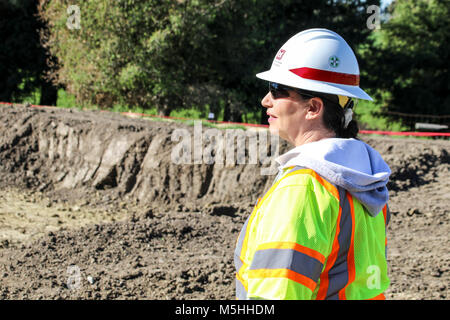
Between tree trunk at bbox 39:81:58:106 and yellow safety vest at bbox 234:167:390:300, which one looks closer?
yellow safety vest at bbox 234:167:390:300

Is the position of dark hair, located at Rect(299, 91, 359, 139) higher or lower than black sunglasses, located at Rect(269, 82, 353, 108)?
lower

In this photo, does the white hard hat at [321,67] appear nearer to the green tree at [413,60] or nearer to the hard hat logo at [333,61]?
the hard hat logo at [333,61]

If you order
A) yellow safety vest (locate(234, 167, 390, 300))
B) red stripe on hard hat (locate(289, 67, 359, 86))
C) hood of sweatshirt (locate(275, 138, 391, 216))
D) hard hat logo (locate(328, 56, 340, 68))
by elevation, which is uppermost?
hard hat logo (locate(328, 56, 340, 68))

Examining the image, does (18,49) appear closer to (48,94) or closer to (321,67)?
(48,94)

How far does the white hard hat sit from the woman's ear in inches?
2.3

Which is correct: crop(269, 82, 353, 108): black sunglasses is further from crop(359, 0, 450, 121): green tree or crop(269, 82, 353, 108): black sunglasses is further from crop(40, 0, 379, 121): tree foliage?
crop(359, 0, 450, 121): green tree

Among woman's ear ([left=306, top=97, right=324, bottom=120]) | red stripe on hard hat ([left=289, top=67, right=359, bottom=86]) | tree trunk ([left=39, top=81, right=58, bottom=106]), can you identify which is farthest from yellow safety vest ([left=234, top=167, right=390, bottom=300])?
tree trunk ([left=39, top=81, right=58, bottom=106])

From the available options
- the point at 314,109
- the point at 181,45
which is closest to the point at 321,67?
the point at 314,109

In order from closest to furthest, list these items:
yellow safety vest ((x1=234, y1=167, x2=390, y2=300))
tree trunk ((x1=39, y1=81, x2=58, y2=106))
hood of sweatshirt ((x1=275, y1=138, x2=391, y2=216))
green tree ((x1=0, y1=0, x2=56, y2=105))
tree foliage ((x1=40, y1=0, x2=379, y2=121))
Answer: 1. yellow safety vest ((x1=234, y1=167, x2=390, y2=300))
2. hood of sweatshirt ((x1=275, y1=138, x2=391, y2=216))
3. tree foliage ((x1=40, y1=0, x2=379, y2=121))
4. green tree ((x1=0, y1=0, x2=56, y2=105))
5. tree trunk ((x1=39, y1=81, x2=58, y2=106))

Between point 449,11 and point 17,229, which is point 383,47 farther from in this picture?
point 17,229

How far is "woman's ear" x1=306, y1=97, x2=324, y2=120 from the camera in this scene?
162 cm

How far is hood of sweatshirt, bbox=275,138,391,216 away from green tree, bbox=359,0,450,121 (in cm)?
1955

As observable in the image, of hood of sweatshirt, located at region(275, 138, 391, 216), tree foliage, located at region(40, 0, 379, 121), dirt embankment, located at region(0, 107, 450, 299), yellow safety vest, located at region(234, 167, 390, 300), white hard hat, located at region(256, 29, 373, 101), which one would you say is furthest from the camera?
tree foliage, located at region(40, 0, 379, 121)

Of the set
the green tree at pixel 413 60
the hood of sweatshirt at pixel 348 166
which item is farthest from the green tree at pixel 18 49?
the hood of sweatshirt at pixel 348 166
